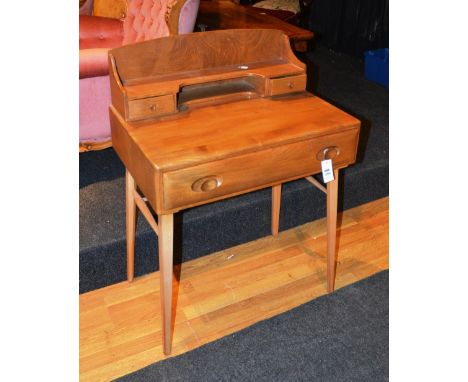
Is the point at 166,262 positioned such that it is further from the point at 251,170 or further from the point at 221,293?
the point at 221,293

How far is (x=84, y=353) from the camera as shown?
145cm

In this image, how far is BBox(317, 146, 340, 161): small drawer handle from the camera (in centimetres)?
132

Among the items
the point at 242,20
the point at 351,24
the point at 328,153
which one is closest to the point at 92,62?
the point at 328,153

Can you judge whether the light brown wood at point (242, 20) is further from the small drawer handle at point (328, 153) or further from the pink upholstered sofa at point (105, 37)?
the small drawer handle at point (328, 153)

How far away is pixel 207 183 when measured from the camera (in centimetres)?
119

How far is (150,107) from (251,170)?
29cm

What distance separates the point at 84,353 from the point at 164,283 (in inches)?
14.1

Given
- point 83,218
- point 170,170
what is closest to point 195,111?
point 170,170

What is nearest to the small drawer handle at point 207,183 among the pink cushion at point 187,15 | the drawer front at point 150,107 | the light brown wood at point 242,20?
the drawer front at point 150,107

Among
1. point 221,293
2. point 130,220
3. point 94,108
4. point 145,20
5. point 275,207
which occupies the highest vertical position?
Answer: point 145,20

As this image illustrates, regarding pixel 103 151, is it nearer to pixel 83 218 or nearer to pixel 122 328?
pixel 83 218

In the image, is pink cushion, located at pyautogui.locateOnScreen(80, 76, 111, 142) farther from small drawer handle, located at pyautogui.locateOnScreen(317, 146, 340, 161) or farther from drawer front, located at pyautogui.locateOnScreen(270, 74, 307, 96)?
small drawer handle, located at pyautogui.locateOnScreen(317, 146, 340, 161)

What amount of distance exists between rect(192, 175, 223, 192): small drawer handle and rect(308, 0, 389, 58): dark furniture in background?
9.07 feet

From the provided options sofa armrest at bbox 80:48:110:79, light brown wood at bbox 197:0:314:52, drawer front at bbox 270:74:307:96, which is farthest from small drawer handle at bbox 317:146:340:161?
light brown wood at bbox 197:0:314:52
